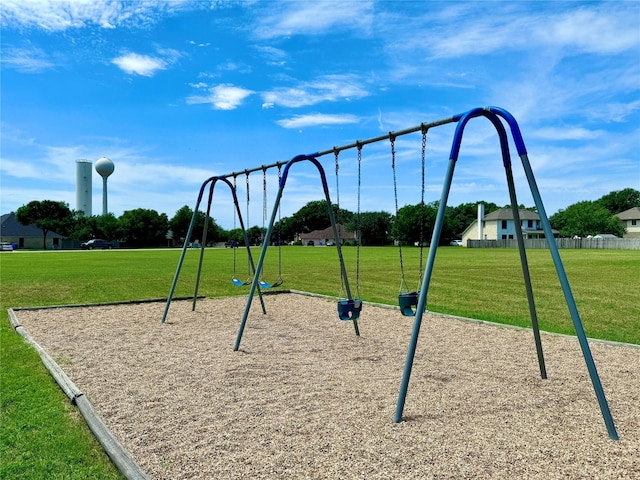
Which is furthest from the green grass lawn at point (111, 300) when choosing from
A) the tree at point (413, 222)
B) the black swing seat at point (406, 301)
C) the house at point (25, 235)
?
the house at point (25, 235)

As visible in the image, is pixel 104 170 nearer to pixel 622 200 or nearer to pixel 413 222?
pixel 413 222

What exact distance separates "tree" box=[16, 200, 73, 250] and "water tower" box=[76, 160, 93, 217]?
39723mm

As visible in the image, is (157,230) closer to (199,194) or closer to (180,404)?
(199,194)

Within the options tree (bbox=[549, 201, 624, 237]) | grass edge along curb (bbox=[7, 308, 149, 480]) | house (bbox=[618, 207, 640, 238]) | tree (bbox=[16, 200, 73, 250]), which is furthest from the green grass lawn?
house (bbox=[618, 207, 640, 238])

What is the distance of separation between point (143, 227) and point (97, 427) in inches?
3228

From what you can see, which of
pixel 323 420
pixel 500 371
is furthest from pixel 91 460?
pixel 500 371

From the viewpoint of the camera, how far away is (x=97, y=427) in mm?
4129

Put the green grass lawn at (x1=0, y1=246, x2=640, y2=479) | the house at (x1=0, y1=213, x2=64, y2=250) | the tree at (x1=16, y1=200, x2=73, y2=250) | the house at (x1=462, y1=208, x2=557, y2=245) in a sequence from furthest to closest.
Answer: the house at (x1=462, y1=208, x2=557, y2=245), the house at (x1=0, y1=213, x2=64, y2=250), the tree at (x1=16, y1=200, x2=73, y2=250), the green grass lawn at (x1=0, y1=246, x2=640, y2=479)

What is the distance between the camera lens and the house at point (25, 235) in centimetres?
7681

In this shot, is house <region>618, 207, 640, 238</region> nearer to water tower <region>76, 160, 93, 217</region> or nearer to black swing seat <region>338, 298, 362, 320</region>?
black swing seat <region>338, 298, 362, 320</region>

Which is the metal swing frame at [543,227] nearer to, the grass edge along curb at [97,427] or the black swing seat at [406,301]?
the black swing seat at [406,301]

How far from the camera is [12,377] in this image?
5.72 metres

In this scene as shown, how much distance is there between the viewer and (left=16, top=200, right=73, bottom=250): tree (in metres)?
73.2

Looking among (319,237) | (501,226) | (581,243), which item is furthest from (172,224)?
(581,243)
